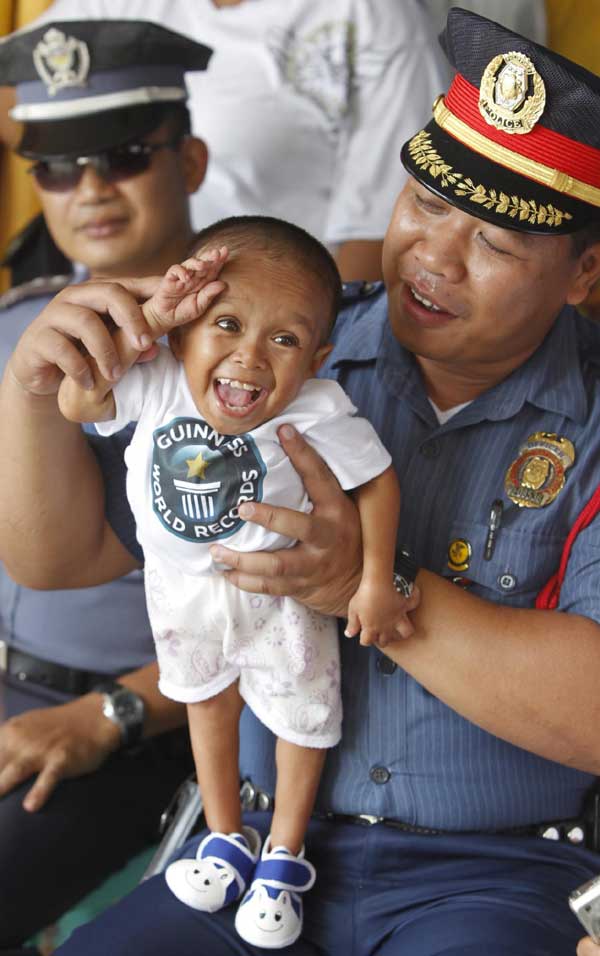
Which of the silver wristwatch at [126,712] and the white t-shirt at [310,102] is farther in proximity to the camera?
the white t-shirt at [310,102]

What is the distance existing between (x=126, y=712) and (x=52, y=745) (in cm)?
11

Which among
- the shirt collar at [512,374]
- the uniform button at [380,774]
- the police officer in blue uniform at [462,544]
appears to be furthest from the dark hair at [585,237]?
the uniform button at [380,774]

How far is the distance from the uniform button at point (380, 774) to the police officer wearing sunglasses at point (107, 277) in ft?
1.56

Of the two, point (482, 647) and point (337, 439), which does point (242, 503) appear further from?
point (482, 647)

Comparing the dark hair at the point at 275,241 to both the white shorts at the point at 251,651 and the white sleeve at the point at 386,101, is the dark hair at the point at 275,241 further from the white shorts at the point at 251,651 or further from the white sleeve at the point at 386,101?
the white sleeve at the point at 386,101

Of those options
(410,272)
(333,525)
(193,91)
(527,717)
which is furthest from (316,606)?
(193,91)

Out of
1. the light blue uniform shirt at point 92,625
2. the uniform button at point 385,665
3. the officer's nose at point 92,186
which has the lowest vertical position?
the light blue uniform shirt at point 92,625

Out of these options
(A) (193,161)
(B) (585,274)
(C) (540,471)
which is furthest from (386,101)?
(C) (540,471)

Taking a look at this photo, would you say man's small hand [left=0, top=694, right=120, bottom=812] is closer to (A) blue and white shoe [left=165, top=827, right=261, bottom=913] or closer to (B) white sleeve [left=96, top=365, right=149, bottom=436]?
(A) blue and white shoe [left=165, top=827, right=261, bottom=913]

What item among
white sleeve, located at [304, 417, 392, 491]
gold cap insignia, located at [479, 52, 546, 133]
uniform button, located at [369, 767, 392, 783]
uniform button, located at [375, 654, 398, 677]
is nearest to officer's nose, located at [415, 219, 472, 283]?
gold cap insignia, located at [479, 52, 546, 133]

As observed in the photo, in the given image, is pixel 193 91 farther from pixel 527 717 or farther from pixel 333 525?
pixel 527 717

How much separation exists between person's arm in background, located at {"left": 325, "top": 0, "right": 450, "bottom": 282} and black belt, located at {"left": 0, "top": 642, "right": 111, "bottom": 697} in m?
0.84

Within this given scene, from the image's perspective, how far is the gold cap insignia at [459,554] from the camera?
4.24ft

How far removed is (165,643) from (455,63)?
2.34 feet
